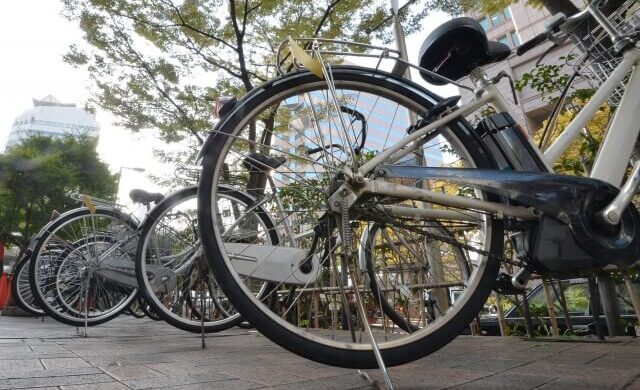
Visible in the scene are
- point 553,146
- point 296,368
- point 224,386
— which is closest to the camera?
point 224,386

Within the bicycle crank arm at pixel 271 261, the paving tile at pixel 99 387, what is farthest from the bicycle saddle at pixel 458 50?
the paving tile at pixel 99 387

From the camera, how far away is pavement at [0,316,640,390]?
1482 mm

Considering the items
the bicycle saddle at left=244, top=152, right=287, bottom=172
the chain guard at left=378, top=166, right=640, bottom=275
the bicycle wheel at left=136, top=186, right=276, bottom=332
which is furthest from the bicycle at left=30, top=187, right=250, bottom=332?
the chain guard at left=378, top=166, right=640, bottom=275

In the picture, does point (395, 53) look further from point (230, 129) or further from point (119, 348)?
point (119, 348)

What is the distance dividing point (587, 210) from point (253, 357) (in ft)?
6.16

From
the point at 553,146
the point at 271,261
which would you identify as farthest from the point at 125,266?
the point at 553,146

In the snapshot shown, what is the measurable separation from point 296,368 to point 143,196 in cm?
299

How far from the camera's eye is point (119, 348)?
273cm

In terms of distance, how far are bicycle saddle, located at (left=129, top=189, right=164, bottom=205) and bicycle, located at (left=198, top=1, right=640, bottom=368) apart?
276cm

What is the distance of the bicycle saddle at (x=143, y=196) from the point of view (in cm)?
410

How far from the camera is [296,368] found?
1869mm

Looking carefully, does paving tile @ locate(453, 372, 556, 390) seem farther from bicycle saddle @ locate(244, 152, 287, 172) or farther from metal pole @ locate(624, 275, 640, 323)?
metal pole @ locate(624, 275, 640, 323)

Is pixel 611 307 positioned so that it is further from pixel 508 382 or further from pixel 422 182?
pixel 422 182

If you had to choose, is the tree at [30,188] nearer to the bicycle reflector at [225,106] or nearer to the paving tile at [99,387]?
the paving tile at [99,387]
